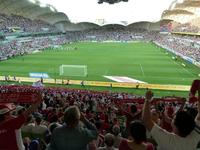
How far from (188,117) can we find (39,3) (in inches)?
4119

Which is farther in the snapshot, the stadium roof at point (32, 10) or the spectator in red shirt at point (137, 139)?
the stadium roof at point (32, 10)

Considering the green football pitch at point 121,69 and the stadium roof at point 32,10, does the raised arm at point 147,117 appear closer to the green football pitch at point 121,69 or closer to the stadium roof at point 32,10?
the green football pitch at point 121,69

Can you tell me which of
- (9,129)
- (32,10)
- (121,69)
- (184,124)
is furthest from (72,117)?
(32,10)

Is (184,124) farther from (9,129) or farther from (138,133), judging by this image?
(9,129)

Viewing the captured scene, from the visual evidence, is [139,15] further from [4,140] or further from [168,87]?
[4,140]

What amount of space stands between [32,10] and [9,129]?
356 feet

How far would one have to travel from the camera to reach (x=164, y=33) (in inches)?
4609

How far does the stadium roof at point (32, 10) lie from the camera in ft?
305

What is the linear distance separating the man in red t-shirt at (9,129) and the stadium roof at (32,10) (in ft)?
279

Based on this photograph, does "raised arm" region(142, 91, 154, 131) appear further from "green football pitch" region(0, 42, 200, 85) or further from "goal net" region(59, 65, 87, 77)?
"goal net" region(59, 65, 87, 77)

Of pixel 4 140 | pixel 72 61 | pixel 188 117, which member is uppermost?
pixel 188 117

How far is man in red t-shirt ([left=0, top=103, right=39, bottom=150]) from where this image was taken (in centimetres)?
462

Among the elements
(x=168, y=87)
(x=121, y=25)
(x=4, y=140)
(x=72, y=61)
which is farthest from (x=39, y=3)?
(x=4, y=140)

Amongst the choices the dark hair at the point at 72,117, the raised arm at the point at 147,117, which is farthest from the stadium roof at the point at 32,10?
the raised arm at the point at 147,117
